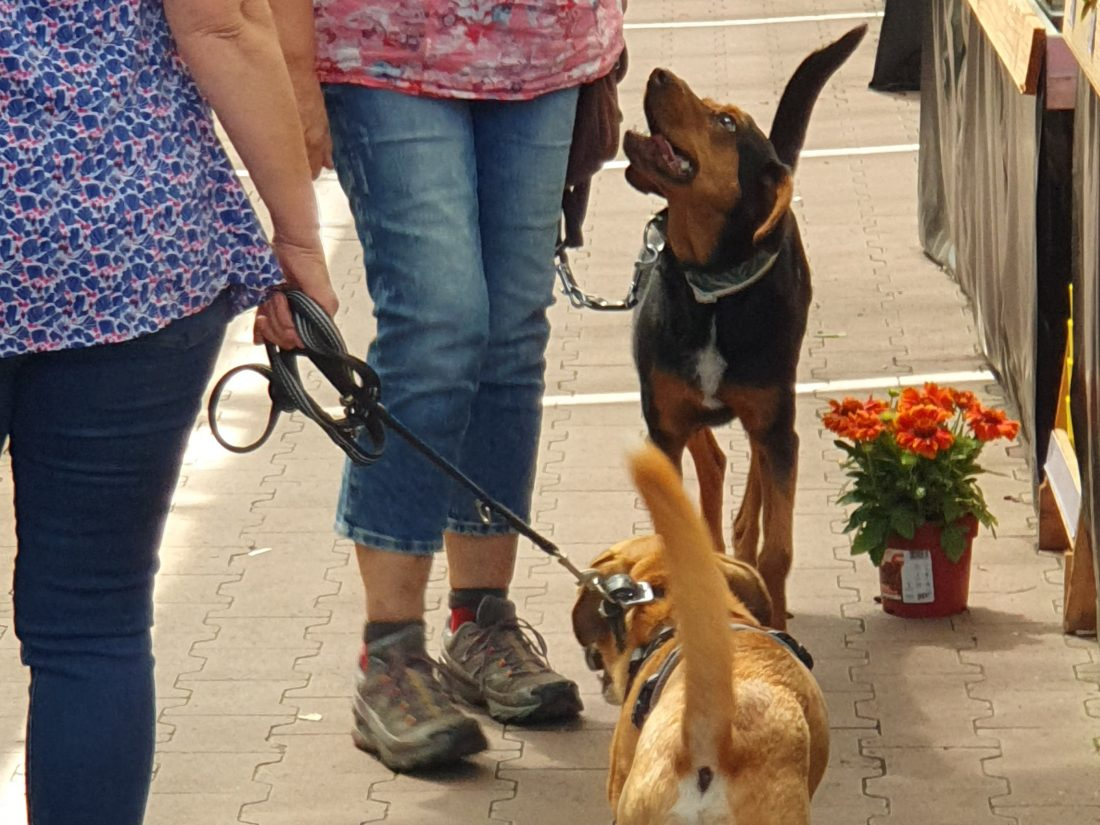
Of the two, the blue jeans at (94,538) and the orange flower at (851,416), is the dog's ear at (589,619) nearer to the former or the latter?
the blue jeans at (94,538)

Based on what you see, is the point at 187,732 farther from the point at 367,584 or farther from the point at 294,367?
the point at 294,367

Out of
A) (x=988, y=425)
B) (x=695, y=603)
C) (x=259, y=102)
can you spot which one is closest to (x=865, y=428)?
(x=988, y=425)

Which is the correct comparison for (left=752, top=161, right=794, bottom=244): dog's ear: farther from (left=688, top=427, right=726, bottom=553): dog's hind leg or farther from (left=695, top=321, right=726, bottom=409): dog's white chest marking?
(left=688, top=427, right=726, bottom=553): dog's hind leg

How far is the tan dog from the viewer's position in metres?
2.38

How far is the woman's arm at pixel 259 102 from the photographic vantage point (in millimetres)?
2346

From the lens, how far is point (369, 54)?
3.40 metres

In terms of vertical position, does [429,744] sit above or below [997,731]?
above

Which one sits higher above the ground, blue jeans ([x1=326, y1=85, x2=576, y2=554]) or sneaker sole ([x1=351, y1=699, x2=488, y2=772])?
blue jeans ([x1=326, y1=85, x2=576, y2=554])

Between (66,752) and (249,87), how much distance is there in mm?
910

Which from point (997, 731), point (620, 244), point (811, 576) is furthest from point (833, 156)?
point (997, 731)

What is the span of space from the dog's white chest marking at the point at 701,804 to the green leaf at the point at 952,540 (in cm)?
177

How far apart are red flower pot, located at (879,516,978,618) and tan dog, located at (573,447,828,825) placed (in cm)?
109

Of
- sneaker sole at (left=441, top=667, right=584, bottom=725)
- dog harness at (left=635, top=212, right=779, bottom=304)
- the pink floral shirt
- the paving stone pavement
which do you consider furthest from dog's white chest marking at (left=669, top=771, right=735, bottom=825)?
dog harness at (left=635, top=212, right=779, bottom=304)

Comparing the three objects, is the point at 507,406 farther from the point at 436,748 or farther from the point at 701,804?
the point at 701,804
